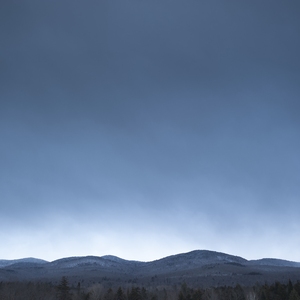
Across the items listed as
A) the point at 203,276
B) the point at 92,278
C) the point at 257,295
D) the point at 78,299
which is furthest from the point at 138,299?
the point at 92,278

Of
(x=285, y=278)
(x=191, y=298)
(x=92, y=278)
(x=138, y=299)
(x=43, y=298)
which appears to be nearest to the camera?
(x=191, y=298)

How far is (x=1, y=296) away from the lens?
8881 centimetres

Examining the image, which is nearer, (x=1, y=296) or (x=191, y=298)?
(x=191, y=298)

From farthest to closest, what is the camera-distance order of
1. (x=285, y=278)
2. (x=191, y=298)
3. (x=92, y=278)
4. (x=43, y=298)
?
1. (x=92, y=278)
2. (x=285, y=278)
3. (x=43, y=298)
4. (x=191, y=298)

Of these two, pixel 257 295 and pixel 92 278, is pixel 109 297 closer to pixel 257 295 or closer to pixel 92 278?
pixel 257 295

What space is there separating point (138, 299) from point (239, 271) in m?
110

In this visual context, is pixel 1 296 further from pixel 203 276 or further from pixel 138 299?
pixel 203 276

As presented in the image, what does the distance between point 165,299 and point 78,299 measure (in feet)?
88.7

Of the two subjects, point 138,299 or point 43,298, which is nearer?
point 138,299

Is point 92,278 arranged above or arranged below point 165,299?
above

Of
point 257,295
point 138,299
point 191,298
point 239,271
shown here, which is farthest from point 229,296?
point 239,271

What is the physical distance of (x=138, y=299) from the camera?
3383 inches

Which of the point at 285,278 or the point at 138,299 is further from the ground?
the point at 285,278

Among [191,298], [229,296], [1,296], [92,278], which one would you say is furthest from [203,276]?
[1,296]
